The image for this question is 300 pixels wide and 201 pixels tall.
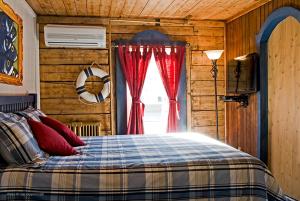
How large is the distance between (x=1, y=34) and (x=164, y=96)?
244 cm

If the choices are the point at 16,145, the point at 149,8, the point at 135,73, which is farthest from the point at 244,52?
the point at 16,145

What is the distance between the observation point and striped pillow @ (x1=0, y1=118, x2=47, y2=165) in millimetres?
1750

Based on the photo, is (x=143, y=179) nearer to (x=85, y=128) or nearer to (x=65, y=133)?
(x=65, y=133)

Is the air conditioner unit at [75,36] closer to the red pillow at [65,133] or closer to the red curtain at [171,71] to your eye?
the red curtain at [171,71]

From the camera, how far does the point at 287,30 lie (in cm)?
312

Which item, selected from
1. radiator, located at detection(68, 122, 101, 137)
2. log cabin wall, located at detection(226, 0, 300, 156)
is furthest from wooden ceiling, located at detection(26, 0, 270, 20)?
radiator, located at detection(68, 122, 101, 137)

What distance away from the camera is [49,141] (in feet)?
6.72

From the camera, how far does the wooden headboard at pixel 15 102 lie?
7.92ft

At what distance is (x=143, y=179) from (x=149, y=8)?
2.62 metres

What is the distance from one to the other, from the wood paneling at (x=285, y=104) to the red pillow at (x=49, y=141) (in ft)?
A: 7.13

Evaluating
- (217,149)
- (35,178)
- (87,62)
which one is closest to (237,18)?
(87,62)

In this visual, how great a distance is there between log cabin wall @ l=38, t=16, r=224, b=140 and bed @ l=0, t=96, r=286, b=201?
2.24 meters

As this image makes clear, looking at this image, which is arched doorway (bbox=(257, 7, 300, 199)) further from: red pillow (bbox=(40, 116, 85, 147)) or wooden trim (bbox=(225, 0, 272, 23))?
red pillow (bbox=(40, 116, 85, 147))

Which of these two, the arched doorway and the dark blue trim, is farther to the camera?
the dark blue trim
